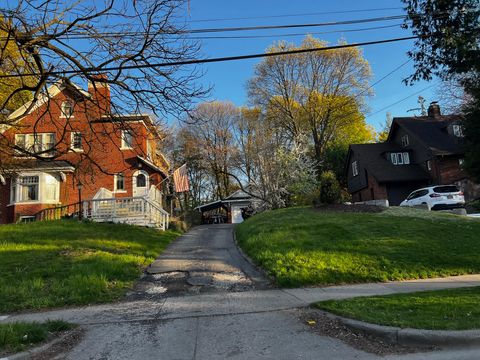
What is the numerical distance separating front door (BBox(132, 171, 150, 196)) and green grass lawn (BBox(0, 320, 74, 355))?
24242 millimetres

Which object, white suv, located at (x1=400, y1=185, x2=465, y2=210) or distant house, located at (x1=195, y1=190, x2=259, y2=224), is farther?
distant house, located at (x1=195, y1=190, x2=259, y2=224)

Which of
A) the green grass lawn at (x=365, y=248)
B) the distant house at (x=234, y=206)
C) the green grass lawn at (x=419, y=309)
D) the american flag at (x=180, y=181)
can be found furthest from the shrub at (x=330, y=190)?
the distant house at (x=234, y=206)

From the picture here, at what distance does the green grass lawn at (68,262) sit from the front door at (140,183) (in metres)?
10.9

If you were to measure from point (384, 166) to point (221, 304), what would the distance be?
114 feet

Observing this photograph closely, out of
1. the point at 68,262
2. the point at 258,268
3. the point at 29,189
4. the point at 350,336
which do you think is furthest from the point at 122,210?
the point at 350,336

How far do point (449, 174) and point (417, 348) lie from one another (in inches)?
1322

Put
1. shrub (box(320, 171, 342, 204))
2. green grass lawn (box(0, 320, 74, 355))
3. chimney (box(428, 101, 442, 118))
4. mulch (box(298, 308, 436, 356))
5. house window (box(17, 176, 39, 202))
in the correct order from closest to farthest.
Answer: mulch (box(298, 308, 436, 356)), green grass lawn (box(0, 320, 74, 355)), shrub (box(320, 171, 342, 204)), house window (box(17, 176, 39, 202)), chimney (box(428, 101, 442, 118))

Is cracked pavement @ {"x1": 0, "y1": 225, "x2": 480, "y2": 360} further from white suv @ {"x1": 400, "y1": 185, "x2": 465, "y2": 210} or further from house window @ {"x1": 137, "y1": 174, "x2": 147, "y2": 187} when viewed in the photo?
house window @ {"x1": 137, "y1": 174, "x2": 147, "y2": 187}

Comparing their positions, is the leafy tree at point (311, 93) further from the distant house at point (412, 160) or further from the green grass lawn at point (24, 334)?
the green grass lawn at point (24, 334)

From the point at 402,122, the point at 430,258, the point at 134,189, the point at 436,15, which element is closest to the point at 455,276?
the point at 430,258

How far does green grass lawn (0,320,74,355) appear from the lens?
575 centimetres

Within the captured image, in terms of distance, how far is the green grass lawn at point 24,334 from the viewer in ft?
18.9

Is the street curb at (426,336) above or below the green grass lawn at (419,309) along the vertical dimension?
below

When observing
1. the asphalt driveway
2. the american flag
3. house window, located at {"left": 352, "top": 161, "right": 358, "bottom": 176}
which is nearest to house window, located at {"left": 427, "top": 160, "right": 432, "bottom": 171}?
house window, located at {"left": 352, "top": 161, "right": 358, "bottom": 176}
